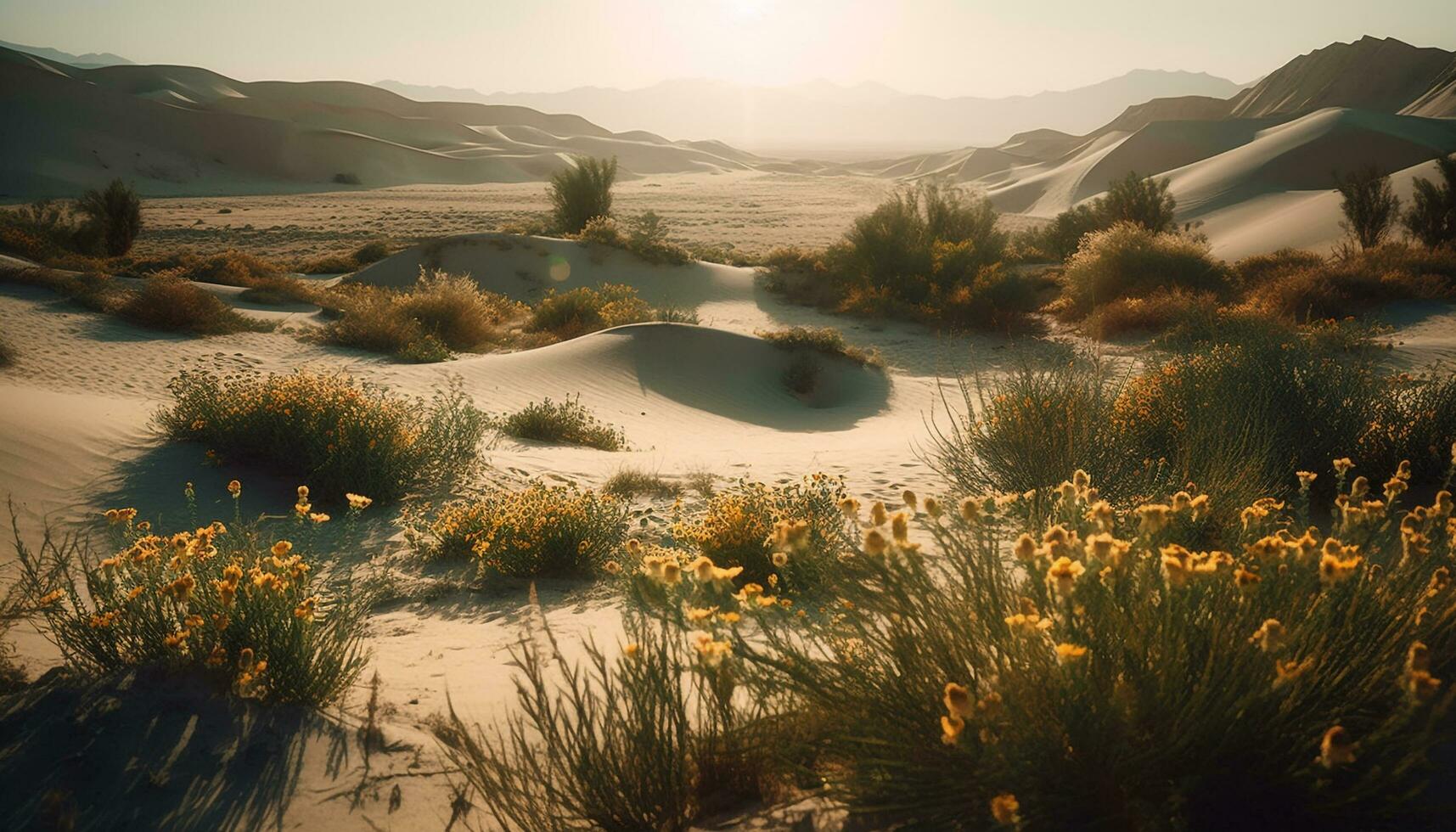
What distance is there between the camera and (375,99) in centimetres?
10056

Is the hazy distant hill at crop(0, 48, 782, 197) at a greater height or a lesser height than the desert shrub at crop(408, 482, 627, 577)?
greater

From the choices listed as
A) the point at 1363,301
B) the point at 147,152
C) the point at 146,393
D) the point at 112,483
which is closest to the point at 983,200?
the point at 1363,301

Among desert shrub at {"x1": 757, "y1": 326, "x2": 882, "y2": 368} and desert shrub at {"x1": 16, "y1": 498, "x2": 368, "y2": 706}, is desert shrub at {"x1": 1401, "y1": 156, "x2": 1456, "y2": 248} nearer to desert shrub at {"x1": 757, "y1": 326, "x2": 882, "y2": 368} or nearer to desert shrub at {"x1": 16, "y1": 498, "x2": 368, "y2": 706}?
desert shrub at {"x1": 757, "y1": 326, "x2": 882, "y2": 368}

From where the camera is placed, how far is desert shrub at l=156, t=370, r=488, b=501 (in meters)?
6.98

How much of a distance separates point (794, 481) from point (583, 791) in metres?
5.68

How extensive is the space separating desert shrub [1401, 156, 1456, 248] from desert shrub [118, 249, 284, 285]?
23.8 meters

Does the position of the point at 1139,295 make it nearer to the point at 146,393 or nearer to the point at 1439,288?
the point at 1439,288

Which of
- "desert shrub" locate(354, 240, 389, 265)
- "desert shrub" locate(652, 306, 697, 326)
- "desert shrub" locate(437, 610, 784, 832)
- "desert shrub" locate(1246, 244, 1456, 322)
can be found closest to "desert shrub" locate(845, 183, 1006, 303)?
"desert shrub" locate(1246, 244, 1456, 322)

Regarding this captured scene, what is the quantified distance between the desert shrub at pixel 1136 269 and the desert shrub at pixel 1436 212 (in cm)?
475

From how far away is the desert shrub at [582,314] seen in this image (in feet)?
52.4

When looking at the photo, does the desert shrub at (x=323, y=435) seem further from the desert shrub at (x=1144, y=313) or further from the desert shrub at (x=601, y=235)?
the desert shrub at (x=601, y=235)

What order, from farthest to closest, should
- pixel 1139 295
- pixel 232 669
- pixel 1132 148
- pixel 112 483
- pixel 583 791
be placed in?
pixel 1132 148 → pixel 1139 295 → pixel 112 483 → pixel 232 669 → pixel 583 791

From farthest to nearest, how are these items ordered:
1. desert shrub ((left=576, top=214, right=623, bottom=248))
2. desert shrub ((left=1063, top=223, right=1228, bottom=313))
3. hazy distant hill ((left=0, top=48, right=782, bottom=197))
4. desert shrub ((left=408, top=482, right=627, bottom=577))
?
1. hazy distant hill ((left=0, top=48, right=782, bottom=197))
2. desert shrub ((left=576, top=214, right=623, bottom=248))
3. desert shrub ((left=1063, top=223, right=1228, bottom=313))
4. desert shrub ((left=408, top=482, right=627, bottom=577))

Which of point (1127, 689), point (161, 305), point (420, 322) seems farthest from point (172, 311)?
point (1127, 689)
